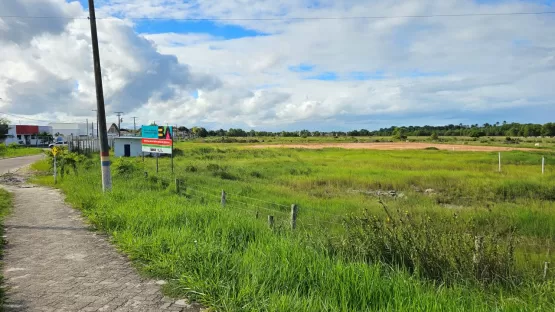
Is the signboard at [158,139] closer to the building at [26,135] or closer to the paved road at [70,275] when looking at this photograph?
the paved road at [70,275]

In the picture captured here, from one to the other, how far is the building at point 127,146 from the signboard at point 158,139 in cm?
1787

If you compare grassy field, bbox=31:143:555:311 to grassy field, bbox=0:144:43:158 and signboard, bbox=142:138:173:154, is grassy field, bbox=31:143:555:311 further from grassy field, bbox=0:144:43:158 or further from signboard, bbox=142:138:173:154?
grassy field, bbox=0:144:43:158

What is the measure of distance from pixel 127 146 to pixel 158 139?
19891 millimetres

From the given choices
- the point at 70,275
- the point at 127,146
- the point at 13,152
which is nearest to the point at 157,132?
the point at 70,275

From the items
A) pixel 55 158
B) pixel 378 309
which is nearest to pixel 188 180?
pixel 55 158

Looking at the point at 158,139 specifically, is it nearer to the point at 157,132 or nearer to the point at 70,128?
the point at 157,132

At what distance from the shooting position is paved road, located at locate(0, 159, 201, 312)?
4402mm

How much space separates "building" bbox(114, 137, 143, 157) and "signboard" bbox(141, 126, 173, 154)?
703 inches

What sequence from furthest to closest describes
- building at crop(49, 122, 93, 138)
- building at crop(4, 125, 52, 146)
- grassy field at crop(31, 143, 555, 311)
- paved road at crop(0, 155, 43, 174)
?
1. building at crop(49, 122, 93, 138)
2. building at crop(4, 125, 52, 146)
3. paved road at crop(0, 155, 43, 174)
4. grassy field at crop(31, 143, 555, 311)

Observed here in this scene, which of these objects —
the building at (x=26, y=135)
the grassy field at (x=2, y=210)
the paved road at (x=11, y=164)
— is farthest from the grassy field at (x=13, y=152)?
the building at (x=26, y=135)

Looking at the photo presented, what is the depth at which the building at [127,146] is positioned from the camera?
38844 millimetres

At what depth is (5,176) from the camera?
69.0 ft

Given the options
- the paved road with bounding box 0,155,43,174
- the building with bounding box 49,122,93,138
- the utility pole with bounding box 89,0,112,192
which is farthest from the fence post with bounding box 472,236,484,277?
the building with bounding box 49,122,93,138

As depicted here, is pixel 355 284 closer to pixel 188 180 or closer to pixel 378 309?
pixel 378 309
